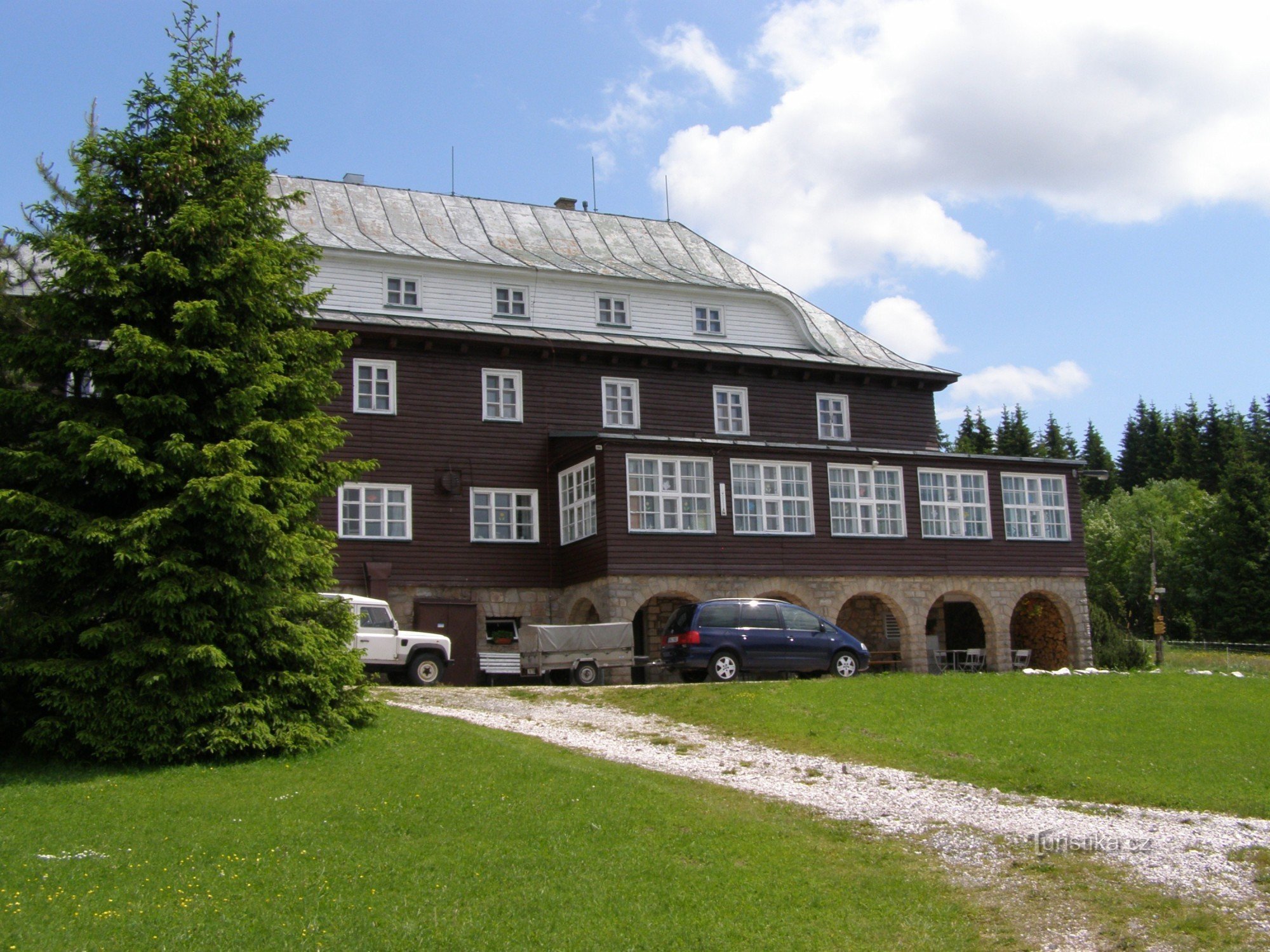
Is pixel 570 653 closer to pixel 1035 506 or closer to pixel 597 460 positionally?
pixel 597 460

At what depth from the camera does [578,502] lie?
2902 centimetres

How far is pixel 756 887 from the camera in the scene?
31.8ft

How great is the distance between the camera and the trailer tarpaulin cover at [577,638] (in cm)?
2434

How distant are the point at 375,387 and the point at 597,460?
5.66 metres

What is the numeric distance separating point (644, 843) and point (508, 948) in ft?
8.48

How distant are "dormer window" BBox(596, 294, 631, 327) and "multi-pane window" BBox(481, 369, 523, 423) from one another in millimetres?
3811

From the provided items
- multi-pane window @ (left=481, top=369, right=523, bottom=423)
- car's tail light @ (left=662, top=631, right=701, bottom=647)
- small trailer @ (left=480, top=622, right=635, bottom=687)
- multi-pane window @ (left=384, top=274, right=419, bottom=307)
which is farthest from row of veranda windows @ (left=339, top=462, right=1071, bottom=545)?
multi-pane window @ (left=384, top=274, right=419, bottom=307)

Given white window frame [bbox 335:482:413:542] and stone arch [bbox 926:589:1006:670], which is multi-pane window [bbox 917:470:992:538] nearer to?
stone arch [bbox 926:589:1006:670]

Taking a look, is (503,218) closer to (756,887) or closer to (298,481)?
(298,481)

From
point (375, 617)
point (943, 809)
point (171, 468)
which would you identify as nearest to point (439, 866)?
point (943, 809)

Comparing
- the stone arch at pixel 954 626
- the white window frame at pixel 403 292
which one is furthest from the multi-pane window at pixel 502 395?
the stone arch at pixel 954 626

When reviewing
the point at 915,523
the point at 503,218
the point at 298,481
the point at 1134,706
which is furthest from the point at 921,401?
the point at 298,481

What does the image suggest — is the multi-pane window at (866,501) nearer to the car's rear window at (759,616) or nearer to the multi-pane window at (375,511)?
the car's rear window at (759,616)

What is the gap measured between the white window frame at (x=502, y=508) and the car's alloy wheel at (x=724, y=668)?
7612 mm
